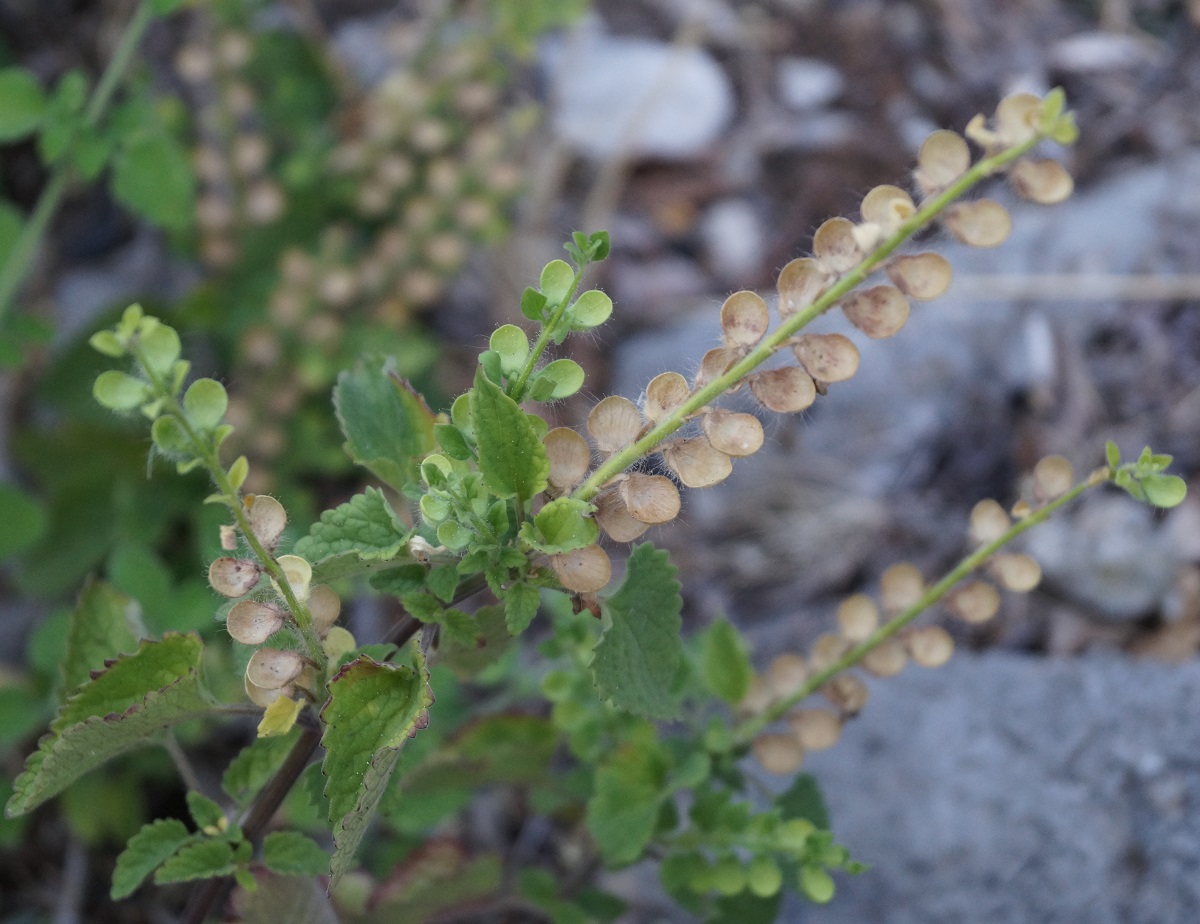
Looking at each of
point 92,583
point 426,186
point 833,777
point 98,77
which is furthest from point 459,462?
point 98,77

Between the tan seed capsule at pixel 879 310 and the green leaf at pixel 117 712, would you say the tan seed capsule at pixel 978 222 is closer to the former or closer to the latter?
the tan seed capsule at pixel 879 310

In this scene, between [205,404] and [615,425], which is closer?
[205,404]

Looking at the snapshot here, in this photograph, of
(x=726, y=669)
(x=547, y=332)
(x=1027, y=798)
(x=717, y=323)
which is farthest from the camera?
(x=717, y=323)

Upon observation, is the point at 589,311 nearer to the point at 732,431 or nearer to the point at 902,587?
the point at 732,431

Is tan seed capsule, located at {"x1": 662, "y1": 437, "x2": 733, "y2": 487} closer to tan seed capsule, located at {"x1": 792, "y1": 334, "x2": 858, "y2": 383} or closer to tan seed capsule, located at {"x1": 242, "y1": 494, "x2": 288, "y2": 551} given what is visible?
tan seed capsule, located at {"x1": 792, "y1": 334, "x2": 858, "y2": 383}

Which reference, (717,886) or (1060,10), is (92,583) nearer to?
(717,886)

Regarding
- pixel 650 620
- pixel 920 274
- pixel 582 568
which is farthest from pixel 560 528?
pixel 920 274
